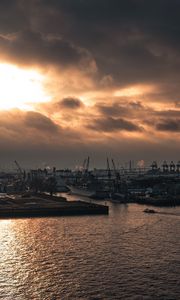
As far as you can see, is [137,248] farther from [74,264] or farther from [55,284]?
[55,284]

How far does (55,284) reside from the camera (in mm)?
27188

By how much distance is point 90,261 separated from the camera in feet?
107

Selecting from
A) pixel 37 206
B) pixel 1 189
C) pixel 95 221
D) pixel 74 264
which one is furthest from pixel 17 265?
pixel 1 189

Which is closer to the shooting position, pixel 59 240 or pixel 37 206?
pixel 59 240

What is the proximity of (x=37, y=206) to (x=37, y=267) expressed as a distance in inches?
1478

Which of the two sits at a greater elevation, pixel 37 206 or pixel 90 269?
pixel 37 206

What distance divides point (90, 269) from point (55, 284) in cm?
391

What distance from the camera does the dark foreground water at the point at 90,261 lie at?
25.9 metres

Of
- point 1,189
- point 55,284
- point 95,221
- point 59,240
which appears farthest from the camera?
point 1,189

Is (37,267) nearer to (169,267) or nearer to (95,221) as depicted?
(169,267)

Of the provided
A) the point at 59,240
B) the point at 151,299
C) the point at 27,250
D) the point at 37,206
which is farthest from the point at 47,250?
the point at 37,206

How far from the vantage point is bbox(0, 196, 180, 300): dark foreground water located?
84.9 feet

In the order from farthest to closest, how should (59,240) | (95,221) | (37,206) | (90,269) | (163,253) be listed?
(37,206)
(95,221)
(59,240)
(163,253)
(90,269)

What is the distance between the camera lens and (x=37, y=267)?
31297mm
